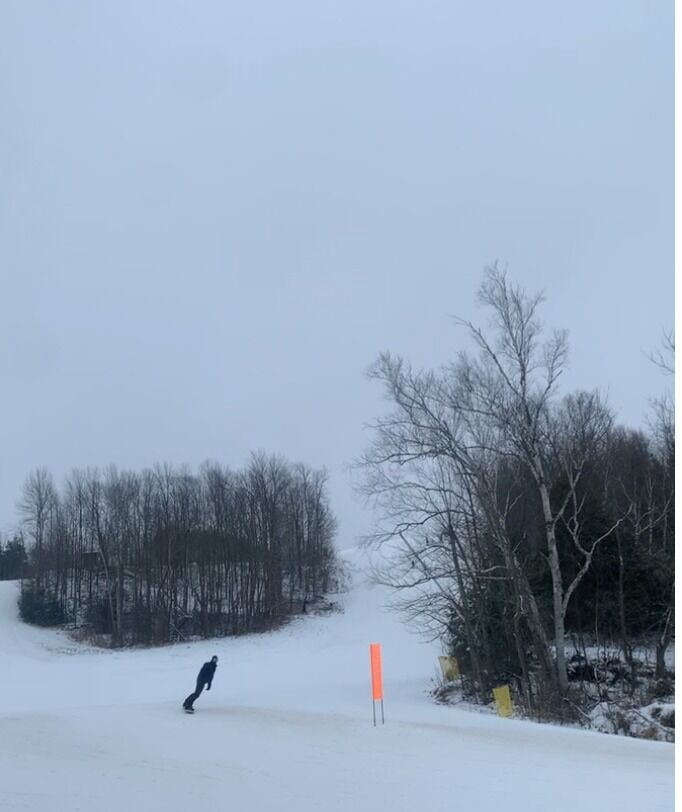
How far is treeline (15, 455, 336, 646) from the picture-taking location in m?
59.3

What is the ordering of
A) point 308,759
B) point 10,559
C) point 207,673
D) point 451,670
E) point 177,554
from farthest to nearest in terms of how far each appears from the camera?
point 10,559 < point 177,554 < point 451,670 < point 207,673 < point 308,759

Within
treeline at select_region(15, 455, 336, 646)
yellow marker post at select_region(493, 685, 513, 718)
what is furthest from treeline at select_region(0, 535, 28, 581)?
yellow marker post at select_region(493, 685, 513, 718)

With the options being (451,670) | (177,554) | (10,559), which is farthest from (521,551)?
(10,559)

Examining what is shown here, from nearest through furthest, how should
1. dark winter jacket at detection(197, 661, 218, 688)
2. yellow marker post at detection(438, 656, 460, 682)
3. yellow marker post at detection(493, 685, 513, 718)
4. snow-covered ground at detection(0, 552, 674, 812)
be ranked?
snow-covered ground at detection(0, 552, 674, 812) < dark winter jacket at detection(197, 661, 218, 688) < yellow marker post at detection(493, 685, 513, 718) < yellow marker post at detection(438, 656, 460, 682)

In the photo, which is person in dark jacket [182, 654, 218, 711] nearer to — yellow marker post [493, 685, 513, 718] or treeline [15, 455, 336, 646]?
yellow marker post [493, 685, 513, 718]

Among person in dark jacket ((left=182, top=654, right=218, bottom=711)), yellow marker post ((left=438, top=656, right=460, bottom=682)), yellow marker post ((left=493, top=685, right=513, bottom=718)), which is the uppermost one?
person in dark jacket ((left=182, top=654, right=218, bottom=711))

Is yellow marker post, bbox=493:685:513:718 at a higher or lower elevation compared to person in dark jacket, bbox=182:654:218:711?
lower

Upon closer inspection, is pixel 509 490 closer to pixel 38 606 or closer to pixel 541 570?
pixel 541 570

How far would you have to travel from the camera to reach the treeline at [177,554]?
59344mm

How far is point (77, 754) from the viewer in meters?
12.8

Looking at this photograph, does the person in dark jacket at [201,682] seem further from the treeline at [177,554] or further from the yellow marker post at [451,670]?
the treeline at [177,554]

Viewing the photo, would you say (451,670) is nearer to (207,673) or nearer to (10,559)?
(207,673)

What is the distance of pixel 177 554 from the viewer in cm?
6309

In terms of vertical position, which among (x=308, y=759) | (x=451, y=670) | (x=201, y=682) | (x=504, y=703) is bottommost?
(x=451, y=670)
